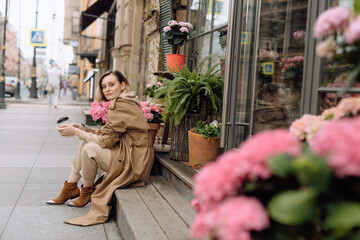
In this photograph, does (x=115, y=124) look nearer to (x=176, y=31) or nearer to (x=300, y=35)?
(x=300, y=35)

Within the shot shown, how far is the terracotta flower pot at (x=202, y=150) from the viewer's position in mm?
4383

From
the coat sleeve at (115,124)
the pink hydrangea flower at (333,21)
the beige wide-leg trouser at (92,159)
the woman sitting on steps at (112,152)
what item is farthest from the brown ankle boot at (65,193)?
the pink hydrangea flower at (333,21)

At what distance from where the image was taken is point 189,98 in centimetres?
461

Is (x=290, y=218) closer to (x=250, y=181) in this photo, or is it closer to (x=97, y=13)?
(x=250, y=181)

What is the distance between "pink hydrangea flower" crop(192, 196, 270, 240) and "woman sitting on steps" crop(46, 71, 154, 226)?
2.95 metres

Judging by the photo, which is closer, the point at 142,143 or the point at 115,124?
the point at 115,124

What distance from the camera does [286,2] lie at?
3.54 metres

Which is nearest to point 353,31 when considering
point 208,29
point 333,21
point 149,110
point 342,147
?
point 333,21

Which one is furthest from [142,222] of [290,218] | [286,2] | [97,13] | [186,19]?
[97,13]

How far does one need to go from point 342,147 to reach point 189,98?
11.6ft

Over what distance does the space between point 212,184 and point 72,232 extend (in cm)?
273

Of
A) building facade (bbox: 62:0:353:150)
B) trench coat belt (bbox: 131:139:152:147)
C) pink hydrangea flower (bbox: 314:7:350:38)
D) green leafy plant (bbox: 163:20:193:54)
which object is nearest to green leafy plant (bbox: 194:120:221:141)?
building facade (bbox: 62:0:353:150)

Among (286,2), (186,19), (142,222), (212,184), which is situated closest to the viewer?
(212,184)

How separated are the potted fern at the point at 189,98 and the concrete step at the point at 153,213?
2.12 ft
